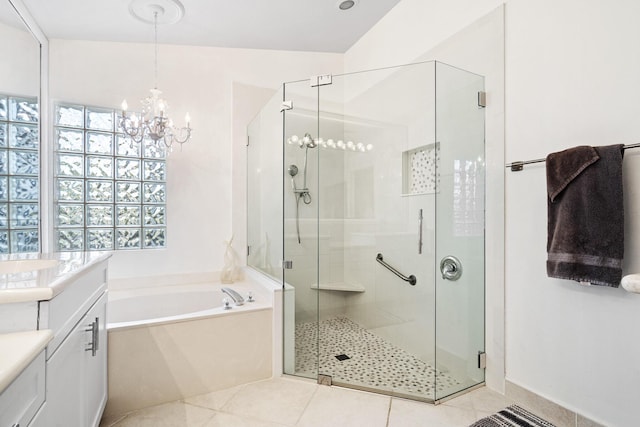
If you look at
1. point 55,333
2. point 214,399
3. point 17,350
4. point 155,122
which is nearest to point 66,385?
point 55,333

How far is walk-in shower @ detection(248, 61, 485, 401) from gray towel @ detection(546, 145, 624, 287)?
0.55 meters

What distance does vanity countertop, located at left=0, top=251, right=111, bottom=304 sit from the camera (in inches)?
34.3

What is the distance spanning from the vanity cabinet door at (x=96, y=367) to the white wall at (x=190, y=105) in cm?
135

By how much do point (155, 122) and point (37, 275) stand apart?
1831 mm

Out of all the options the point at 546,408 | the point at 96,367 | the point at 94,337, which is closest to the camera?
the point at 94,337

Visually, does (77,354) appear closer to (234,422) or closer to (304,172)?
(234,422)

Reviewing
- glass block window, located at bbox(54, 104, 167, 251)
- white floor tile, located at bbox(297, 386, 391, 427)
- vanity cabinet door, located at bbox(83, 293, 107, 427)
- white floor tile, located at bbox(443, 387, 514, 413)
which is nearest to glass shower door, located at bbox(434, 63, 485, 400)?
white floor tile, located at bbox(443, 387, 514, 413)

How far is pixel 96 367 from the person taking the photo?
1583mm

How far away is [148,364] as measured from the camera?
76.7 inches

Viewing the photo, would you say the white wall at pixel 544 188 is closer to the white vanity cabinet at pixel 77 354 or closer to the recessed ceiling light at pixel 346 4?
the recessed ceiling light at pixel 346 4

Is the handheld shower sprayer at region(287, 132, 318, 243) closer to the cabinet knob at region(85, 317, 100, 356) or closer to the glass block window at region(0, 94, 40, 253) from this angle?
the cabinet knob at region(85, 317, 100, 356)

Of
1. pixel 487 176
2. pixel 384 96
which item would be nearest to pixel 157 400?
pixel 487 176

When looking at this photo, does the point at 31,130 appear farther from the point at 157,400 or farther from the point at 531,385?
the point at 531,385

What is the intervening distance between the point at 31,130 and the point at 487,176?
3.27 metres
